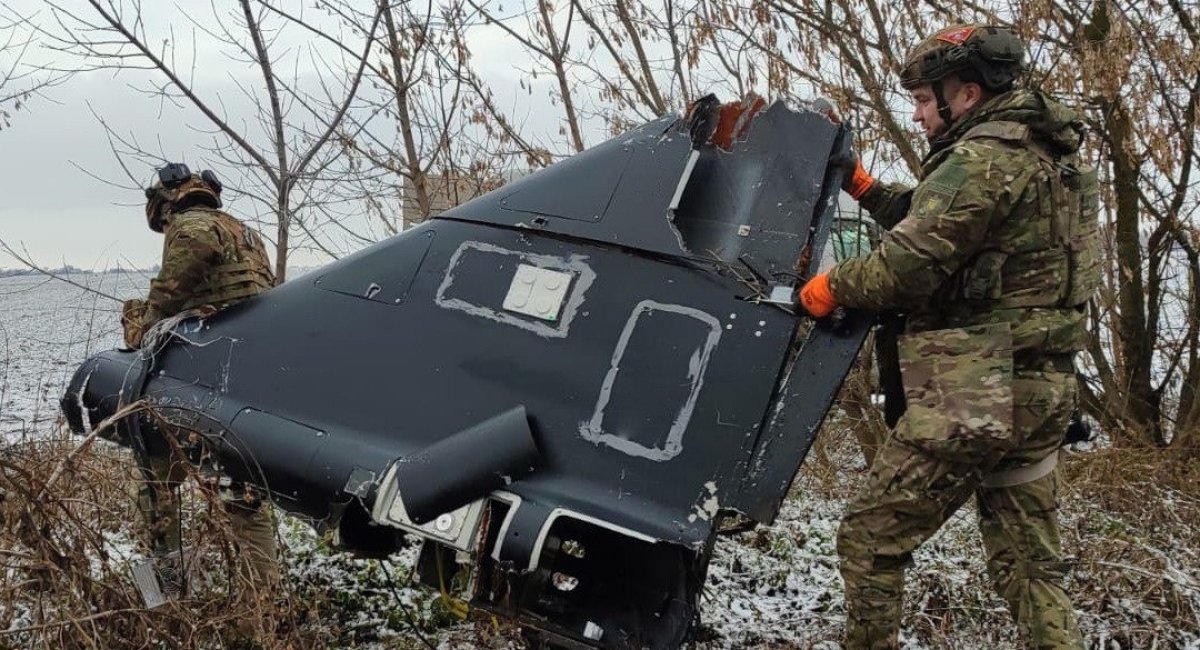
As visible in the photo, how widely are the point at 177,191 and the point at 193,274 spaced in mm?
544

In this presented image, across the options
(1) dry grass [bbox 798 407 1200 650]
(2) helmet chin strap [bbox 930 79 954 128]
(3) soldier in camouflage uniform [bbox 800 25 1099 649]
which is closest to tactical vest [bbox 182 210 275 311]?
(3) soldier in camouflage uniform [bbox 800 25 1099 649]

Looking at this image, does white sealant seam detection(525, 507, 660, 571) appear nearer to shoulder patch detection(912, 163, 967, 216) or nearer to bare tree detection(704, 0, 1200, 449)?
shoulder patch detection(912, 163, 967, 216)

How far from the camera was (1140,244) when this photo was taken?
600cm

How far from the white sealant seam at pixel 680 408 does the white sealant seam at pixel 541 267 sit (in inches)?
8.5

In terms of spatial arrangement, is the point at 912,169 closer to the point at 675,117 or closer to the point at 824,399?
the point at 675,117

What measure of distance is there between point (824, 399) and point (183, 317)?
263 centimetres

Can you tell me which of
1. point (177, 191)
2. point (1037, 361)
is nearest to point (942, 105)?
point (1037, 361)

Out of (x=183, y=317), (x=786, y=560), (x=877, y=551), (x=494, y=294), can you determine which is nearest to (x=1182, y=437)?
(x=786, y=560)

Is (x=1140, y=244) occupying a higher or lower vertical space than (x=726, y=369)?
higher

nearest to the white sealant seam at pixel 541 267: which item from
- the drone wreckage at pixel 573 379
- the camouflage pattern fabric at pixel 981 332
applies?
the drone wreckage at pixel 573 379

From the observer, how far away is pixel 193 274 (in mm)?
4234

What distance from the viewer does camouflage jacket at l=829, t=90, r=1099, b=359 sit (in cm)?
271

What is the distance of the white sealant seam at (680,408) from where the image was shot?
9.50 feet

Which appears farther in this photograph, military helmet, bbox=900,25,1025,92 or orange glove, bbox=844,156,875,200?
orange glove, bbox=844,156,875,200
